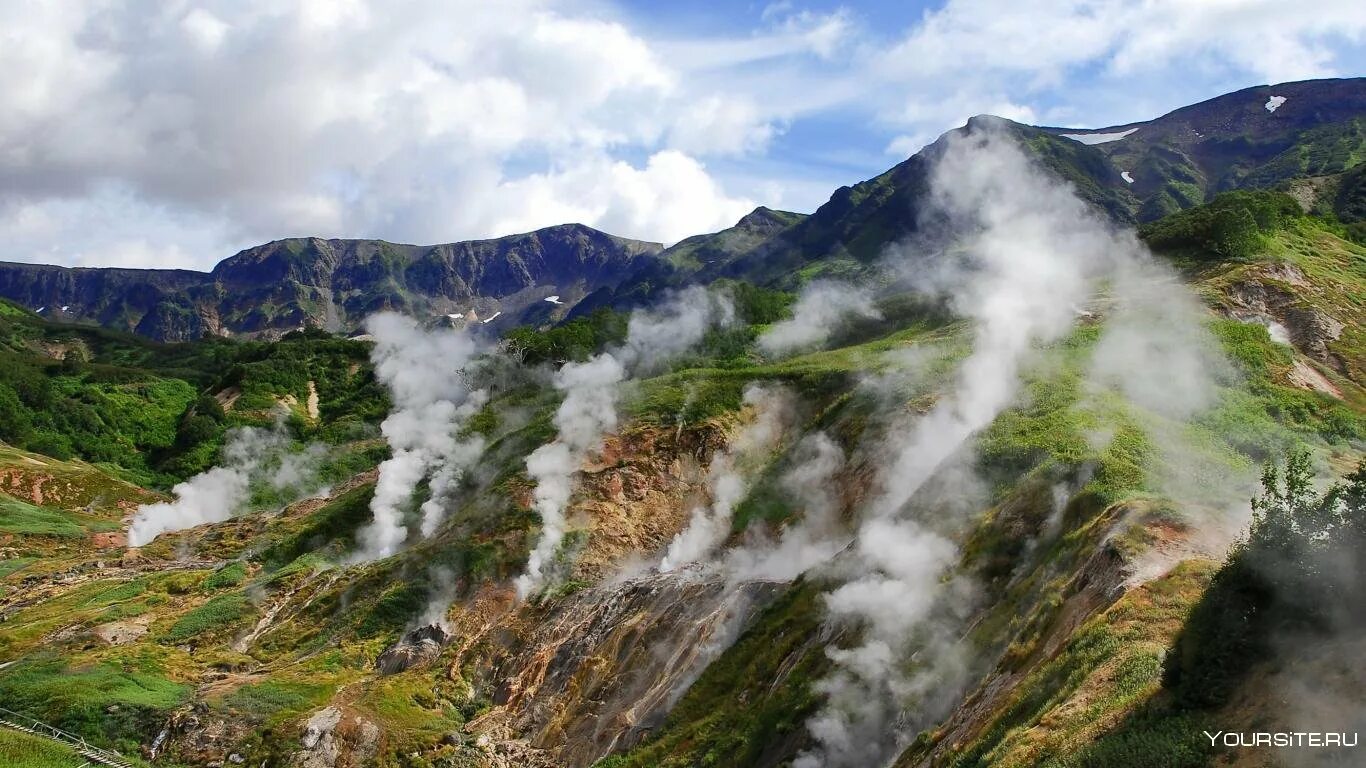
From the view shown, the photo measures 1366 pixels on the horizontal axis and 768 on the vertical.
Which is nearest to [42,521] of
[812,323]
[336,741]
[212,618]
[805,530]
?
[212,618]

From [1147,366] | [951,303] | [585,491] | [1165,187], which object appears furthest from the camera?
[1165,187]

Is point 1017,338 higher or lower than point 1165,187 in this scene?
lower

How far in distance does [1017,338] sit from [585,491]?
22892 mm

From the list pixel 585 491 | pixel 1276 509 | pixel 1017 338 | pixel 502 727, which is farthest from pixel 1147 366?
pixel 502 727

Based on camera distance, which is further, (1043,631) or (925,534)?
(925,534)

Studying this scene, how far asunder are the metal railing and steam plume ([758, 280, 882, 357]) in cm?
4766

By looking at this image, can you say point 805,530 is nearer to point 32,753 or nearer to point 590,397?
point 590,397

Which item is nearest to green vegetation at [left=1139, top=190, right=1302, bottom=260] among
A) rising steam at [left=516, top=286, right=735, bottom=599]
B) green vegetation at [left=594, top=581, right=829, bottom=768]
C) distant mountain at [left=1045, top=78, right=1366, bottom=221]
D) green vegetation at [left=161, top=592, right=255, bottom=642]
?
rising steam at [left=516, top=286, right=735, bottom=599]

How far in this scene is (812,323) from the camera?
224ft

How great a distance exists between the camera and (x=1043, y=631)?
58.6 feet

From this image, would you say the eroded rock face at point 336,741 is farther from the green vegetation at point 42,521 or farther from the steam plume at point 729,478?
the green vegetation at point 42,521

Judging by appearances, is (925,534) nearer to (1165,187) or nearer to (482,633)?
(482,633)

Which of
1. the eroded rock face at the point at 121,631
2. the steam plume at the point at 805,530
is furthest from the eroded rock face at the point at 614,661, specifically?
the eroded rock face at the point at 121,631

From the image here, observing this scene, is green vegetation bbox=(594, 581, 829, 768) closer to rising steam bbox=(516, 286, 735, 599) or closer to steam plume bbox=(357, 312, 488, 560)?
rising steam bbox=(516, 286, 735, 599)
